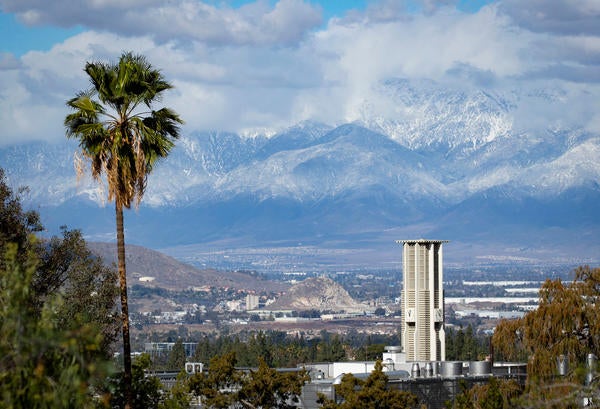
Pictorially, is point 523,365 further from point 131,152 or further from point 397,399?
point 131,152

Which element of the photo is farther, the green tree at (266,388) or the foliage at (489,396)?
the green tree at (266,388)

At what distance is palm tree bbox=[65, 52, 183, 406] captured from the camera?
39031mm

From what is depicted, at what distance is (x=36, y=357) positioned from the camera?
931 inches

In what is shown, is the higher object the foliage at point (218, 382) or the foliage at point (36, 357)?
the foliage at point (36, 357)

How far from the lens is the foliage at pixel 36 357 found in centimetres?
2269

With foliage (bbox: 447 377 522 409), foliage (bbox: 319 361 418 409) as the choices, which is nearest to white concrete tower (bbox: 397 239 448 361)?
foliage (bbox: 447 377 522 409)

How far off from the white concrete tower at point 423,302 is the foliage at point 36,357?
63.1 m

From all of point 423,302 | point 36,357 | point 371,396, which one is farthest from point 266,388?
point 423,302

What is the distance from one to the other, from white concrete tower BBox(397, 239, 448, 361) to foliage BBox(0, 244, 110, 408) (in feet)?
207

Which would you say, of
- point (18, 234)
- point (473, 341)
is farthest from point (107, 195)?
point (473, 341)

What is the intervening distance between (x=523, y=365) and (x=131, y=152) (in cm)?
3951

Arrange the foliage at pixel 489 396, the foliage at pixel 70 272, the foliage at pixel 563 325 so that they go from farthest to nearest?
1. the foliage at pixel 70 272
2. the foliage at pixel 563 325
3. the foliage at pixel 489 396

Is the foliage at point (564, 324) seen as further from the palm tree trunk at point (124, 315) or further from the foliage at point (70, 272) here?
the palm tree trunk at point (124, 315)

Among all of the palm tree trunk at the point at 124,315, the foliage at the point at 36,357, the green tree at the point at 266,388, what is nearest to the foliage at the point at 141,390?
the green tree at the point at 266,388
